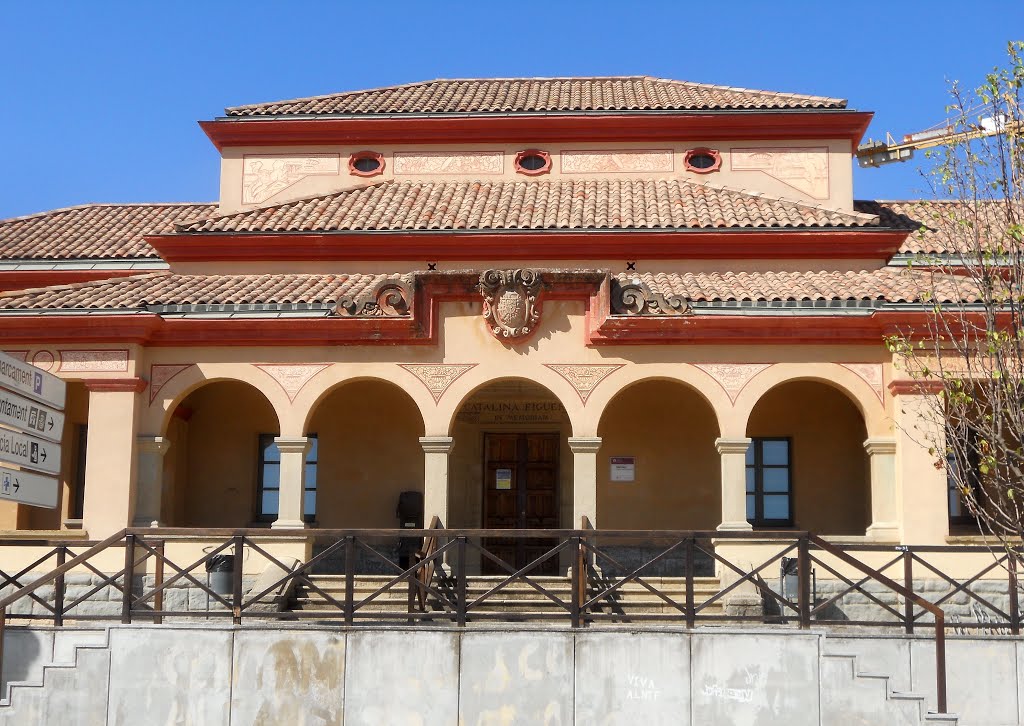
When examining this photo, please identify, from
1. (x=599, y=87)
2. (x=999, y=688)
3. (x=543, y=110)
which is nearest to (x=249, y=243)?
(x=543, y=110)

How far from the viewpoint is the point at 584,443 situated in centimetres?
1661

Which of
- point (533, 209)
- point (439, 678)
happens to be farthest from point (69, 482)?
point (439, 678)

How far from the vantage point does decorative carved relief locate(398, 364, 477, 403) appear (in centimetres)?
1697

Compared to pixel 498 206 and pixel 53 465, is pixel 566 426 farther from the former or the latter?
pixel 53 465

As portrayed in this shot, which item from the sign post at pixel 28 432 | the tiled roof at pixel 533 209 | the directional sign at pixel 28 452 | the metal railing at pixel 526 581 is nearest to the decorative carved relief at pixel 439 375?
the metal railing at pixel 526 581

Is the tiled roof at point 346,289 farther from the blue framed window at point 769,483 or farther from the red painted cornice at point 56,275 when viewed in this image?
the blue framed window at point 769,483

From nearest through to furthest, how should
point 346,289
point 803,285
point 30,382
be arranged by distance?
point 30,382, point 803,285, point 346,289

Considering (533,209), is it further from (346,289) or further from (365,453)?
(365,453)

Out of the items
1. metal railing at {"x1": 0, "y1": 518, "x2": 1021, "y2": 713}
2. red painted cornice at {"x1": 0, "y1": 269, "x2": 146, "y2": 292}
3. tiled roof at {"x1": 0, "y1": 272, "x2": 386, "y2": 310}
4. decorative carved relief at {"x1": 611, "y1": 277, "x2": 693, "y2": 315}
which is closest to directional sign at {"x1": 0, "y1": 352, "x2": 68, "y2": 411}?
metal railing at {"x1": 0, "y1": 518, "x2": 1021, "y2": 713}

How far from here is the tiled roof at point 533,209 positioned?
19688 mm

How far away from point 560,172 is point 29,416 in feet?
44.8

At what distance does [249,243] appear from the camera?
1989 cm

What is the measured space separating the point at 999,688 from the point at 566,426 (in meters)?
7.85

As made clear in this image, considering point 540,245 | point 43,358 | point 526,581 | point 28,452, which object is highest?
point 540,245
